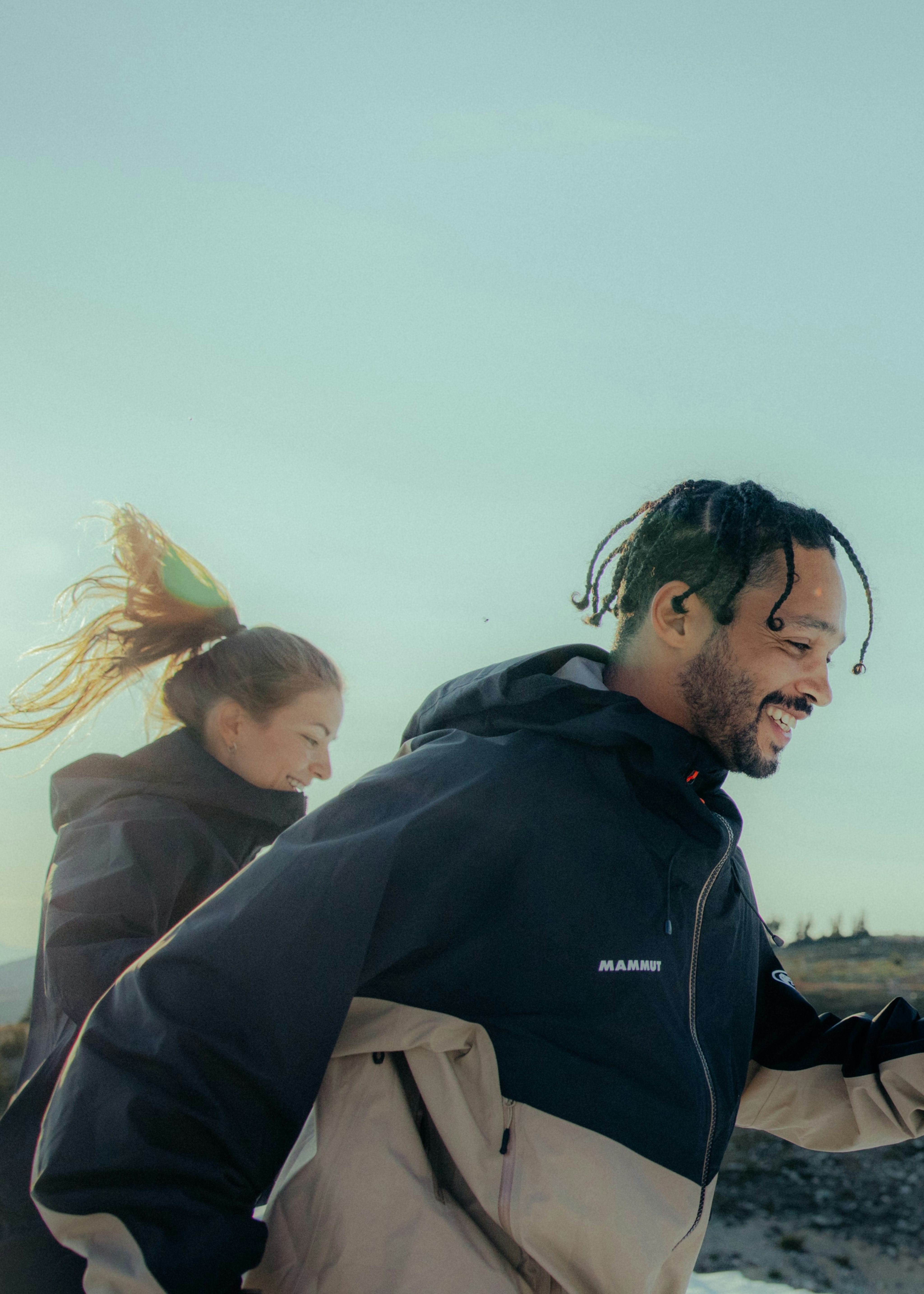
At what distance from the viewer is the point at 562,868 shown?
5.67ft

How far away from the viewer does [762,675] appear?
81.1 inches

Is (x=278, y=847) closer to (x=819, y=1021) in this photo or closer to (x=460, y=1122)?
(x=460, y=1122)

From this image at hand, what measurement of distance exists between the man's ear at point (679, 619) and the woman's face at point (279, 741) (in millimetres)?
1392

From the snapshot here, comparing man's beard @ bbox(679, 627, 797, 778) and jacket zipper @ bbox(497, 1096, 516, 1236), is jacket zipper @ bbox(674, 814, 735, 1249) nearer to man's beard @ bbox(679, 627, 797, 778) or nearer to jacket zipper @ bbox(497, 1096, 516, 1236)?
man's beard @ bbox(679, 627, 797, 778)

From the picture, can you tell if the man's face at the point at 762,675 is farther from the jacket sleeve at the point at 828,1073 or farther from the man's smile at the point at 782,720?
the jacket sleeve at the point at 828,1073

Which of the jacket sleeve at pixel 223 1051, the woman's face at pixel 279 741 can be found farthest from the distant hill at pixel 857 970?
the jacket sleeve at pixel 223 1051

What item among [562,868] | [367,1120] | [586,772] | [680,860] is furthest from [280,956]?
[680,860]

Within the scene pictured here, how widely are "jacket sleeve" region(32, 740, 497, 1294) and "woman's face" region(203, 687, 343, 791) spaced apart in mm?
1539

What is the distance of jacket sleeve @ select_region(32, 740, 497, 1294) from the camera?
51.4 inches

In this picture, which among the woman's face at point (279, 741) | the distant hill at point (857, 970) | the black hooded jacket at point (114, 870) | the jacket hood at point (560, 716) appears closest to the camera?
the jacket hood at point (560, 716)

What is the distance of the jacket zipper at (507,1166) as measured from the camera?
1570 millimetres

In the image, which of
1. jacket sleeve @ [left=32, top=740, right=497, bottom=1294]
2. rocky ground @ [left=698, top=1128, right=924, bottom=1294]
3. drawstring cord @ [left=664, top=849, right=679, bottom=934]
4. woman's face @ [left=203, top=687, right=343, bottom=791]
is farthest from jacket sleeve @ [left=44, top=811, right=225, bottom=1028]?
rocky ground @ [left=698, top=1128, right=924, bottom=1294]

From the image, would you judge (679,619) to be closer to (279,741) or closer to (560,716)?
(560,716)

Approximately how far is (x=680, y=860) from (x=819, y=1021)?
757 mm
